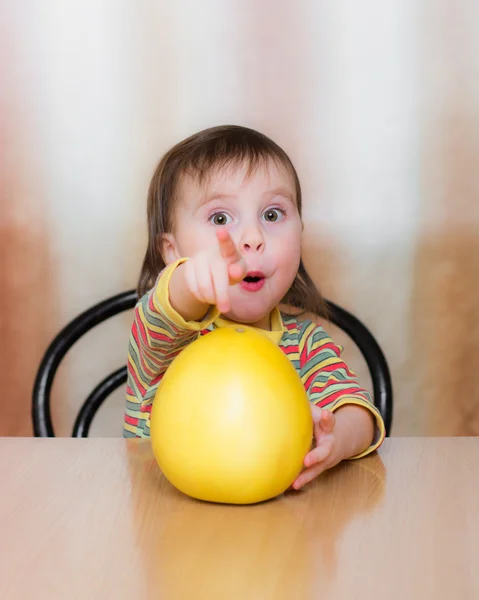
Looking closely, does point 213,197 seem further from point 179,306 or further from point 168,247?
point 179,306

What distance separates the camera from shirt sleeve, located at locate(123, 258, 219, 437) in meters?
0.74

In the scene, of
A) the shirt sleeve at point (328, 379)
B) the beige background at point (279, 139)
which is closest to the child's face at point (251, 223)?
the shirt sleeve at point (328, 379)

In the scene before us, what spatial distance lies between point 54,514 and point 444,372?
4.78 feet

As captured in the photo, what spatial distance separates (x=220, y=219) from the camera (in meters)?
1.01

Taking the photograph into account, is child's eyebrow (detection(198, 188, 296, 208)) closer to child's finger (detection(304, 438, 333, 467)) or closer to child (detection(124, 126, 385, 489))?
child (detection(124, 126, 385, 489))

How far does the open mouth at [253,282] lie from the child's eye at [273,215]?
0.27ft

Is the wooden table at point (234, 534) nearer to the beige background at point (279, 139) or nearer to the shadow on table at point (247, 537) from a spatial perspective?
the shadow on table at point (247, 537)

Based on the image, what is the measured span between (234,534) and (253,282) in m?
0.48

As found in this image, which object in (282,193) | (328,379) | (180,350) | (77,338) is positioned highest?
(282,193)

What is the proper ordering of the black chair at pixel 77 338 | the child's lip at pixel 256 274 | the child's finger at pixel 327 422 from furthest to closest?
the black chair at pixel 77 338 → the child's lip at pixel 256 274 → the child's finger at pixel 327 422

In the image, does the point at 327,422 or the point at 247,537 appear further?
the point at 327,422

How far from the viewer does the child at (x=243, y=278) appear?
2.49ft

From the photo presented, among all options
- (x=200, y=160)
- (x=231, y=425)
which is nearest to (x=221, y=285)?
(x=231, y=425)

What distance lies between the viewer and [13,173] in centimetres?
190
